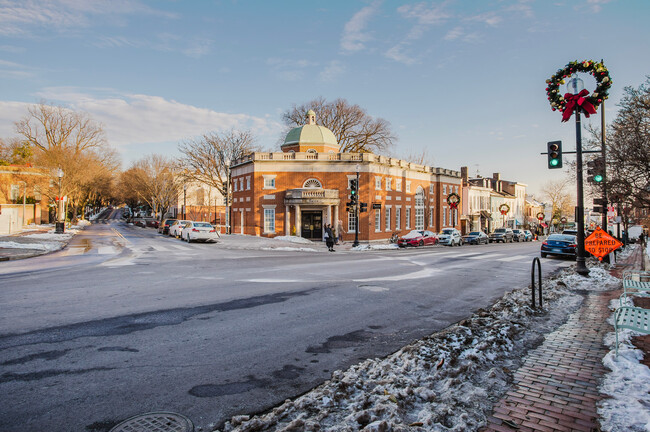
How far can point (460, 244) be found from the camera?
37000 millimetres

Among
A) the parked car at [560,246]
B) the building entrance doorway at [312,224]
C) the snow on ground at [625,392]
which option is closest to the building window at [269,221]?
the building entrance doorway at [312,224]

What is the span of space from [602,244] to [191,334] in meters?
13.6

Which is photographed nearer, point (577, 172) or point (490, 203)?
point (577, 172)

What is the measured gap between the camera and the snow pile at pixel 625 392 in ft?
11.4

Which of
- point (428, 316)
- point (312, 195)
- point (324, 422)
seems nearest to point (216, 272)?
point (428, 316)

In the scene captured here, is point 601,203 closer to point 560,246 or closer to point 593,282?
point 560,246

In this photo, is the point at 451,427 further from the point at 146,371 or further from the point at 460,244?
the point at 460,244

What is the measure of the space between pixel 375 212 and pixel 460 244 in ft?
28.6

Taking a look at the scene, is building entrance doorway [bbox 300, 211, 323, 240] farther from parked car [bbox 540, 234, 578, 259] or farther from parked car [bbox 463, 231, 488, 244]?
parked car [bbox 540, 234, 578, 259]

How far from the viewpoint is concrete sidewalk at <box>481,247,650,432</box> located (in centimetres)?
355

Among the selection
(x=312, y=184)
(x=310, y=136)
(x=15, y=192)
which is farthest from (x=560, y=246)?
(x=15, y=192)

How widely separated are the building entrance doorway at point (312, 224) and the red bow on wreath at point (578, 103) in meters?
27.0

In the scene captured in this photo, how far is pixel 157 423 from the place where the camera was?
3.58m

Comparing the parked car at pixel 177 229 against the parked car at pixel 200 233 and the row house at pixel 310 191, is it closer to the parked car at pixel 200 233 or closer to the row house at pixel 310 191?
the parked car at pixel 200 233
